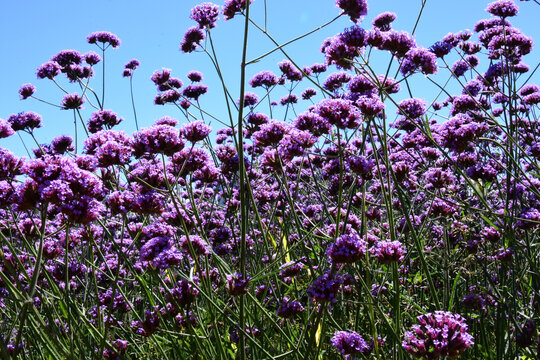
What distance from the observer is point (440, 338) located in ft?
5.09

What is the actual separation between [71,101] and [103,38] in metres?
1.44

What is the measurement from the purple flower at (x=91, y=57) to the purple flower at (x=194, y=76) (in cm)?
112

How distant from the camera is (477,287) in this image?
9.72 ft

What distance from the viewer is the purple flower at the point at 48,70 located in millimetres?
5062

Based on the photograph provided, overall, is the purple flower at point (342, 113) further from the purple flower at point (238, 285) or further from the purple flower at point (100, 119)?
the purple flower at point (100, 119)

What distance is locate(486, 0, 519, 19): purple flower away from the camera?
3947 millimetres

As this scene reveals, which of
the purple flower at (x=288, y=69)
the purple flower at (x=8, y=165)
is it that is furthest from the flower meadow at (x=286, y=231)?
the purple flower at (x=288, y=69)

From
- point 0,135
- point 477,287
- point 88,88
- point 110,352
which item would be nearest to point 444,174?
point 477,287

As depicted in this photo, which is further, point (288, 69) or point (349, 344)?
point (288, 69)

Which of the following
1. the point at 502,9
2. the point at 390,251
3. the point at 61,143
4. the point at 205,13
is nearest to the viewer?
the point at 390,251

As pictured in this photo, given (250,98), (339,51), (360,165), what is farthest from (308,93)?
(360,165)

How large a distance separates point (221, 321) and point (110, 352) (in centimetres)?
132

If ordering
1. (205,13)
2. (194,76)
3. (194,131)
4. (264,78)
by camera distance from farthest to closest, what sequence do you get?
(194,76) → (264,78) → (205,13) → (194,131)

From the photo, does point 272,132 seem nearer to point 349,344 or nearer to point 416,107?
point 349,344
